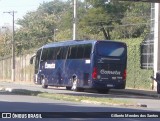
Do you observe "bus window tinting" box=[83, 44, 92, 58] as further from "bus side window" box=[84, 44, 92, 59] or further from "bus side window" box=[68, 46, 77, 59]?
"bus side window" box=[68, 46, 77, 59]

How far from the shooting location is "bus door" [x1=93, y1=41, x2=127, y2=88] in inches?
1289

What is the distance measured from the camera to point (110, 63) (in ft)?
108

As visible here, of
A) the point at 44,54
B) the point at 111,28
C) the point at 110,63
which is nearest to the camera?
the point at 110,63

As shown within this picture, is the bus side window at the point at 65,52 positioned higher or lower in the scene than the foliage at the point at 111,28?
lower

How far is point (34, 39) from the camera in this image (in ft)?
301

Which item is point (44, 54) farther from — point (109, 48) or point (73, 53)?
point (109, 48)

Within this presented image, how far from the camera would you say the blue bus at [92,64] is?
32.8 m

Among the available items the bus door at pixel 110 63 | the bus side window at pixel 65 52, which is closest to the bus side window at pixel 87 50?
the bus door at pixel 110 63

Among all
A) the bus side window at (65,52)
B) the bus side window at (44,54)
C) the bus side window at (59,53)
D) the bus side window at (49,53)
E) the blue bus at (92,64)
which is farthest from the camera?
the bus side window at (44,54)

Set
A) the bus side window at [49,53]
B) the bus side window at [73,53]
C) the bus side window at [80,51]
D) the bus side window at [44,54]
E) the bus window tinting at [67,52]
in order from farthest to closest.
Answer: the bus side window at [44,54] < the bus side window at [49,53] < the bus side window at [73,53] < the bus side window at [80,51] < the bus window tinting at [67,52]

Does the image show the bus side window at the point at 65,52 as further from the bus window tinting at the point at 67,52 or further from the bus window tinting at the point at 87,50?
the bus window tinting at the point at 87,50

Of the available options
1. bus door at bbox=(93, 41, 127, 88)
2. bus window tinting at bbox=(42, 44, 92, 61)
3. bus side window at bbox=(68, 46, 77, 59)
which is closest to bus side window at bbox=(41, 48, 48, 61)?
bus window tinting at bbox=(42, 44, 92, 61)

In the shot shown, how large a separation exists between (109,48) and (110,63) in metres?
1.02

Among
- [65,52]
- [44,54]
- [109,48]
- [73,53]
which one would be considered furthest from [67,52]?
[44,54]
